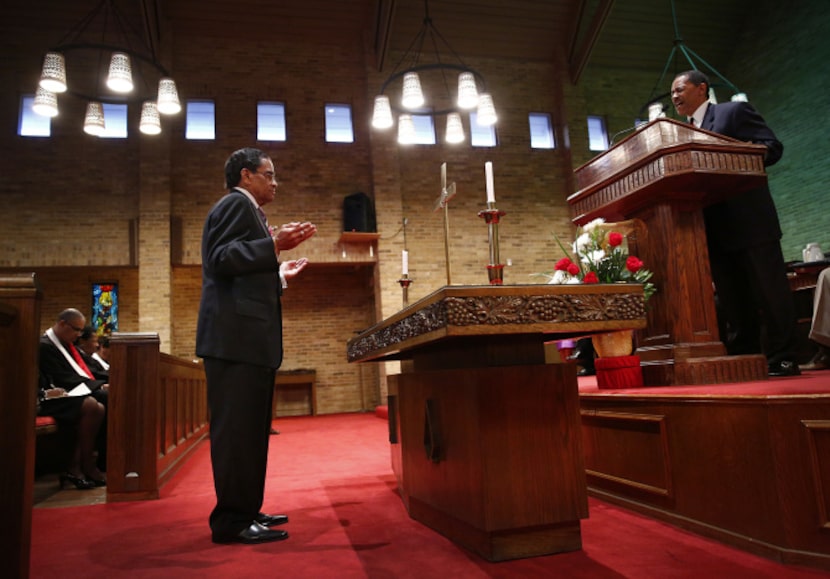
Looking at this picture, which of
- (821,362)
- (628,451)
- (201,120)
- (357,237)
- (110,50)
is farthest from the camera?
(201,120)

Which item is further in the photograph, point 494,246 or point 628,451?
point 628,451

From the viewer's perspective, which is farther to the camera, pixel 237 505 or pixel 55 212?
pixel 55 212

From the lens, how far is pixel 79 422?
3992 mm

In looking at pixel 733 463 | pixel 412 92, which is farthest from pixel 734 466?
pixel 412 92

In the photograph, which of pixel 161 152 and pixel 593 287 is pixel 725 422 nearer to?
pixel 593 287

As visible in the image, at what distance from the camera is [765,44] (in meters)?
10.9

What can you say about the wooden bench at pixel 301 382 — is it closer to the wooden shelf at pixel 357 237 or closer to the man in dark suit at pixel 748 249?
the wooden shelf at pixel 357 237

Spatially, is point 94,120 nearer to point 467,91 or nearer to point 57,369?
point 57,369

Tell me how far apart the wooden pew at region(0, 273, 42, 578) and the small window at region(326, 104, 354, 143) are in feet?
31.4

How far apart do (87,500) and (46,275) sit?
8.73 m

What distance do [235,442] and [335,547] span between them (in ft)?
1.75

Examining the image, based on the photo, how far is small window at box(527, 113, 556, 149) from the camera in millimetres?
11594

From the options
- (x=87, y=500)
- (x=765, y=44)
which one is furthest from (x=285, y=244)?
(x=765, y=44)

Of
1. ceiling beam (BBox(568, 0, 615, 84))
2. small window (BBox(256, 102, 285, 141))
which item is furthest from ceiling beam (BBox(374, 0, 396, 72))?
ceiling beam (BBox(568, 0, 615, 84))
